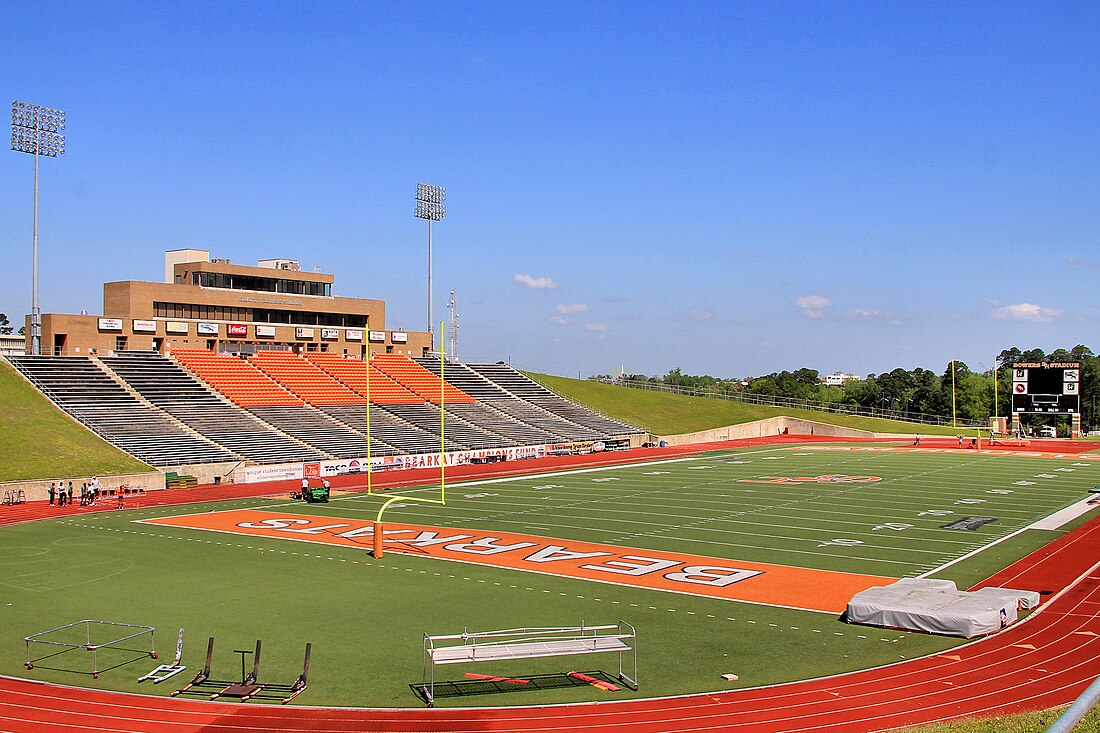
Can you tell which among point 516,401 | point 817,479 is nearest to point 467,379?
point 516,401

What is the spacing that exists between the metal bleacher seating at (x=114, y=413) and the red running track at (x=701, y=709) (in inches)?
1309

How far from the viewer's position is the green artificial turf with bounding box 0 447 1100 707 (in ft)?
50.1

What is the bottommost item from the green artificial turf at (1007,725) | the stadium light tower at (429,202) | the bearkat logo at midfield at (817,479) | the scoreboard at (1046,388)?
the bearkat logo at midfield at (817,479)

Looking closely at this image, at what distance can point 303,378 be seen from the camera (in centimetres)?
6712

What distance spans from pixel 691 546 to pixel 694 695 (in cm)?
1336

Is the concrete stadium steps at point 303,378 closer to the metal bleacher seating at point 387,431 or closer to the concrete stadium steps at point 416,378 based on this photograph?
the metal bleacher seating at point 387,431

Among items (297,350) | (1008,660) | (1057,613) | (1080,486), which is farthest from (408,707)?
(297,350)

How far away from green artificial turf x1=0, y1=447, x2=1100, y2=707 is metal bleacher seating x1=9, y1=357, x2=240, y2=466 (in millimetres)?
10830

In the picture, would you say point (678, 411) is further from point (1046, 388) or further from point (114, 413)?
point (114, 413)

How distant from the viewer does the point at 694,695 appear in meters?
13.8

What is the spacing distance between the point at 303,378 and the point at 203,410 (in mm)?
11767

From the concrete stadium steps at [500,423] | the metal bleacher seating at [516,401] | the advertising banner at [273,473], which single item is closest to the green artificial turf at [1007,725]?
the advertising banner at [273,473]

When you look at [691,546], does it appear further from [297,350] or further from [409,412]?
[297,350]

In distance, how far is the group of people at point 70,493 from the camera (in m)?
36.8
